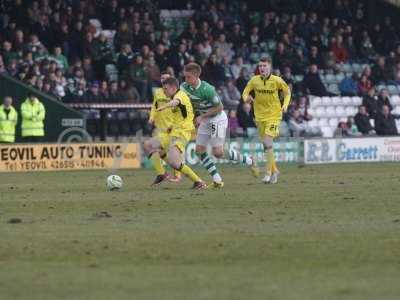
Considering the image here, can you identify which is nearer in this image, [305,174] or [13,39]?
[305,174]

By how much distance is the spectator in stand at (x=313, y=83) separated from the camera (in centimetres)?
3631

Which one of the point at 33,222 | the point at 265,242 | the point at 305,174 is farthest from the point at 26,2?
the point at 265,242

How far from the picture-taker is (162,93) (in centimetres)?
2159

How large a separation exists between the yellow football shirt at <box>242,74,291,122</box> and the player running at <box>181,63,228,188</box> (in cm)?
177

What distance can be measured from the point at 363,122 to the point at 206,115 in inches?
629

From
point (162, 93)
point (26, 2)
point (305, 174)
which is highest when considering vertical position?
point (26, 2)

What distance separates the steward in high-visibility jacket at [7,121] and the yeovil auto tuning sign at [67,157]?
63 centimetres

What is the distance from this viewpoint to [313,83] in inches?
1437

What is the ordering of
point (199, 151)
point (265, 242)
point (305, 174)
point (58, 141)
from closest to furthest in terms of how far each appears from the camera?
point (265, 242) < point (199, 151) < point (305, 174) < point (58, 141)

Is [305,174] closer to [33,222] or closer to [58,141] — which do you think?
[58,141]

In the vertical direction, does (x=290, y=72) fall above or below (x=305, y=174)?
above

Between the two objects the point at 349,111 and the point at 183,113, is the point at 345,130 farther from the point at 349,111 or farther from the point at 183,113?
the point at 183,113

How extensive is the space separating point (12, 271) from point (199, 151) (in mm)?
10746

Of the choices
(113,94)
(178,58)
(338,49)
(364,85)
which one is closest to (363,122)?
(364,85)
